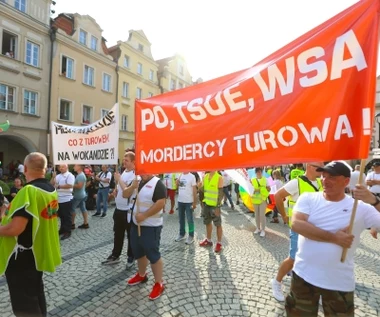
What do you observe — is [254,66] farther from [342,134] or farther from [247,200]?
[247,200]

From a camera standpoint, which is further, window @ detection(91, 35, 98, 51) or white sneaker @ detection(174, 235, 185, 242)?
window @ detection(91, 35, 98, 51)

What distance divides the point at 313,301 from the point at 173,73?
32292 millimetres

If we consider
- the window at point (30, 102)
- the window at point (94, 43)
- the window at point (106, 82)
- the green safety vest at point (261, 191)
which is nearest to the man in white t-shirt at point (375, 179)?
the green safety vest at point (261, 191)

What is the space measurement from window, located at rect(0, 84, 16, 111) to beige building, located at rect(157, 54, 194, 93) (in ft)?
52.5

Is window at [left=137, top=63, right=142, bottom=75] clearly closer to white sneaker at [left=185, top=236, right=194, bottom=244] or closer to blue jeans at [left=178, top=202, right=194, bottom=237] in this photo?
blue jeans at [left=178, top=202, right=194, bottom=237]


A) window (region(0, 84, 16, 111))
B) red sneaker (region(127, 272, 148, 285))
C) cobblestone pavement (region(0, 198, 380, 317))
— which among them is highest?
window (region(0, 84, 16, 111))

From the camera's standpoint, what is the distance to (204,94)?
8.76 feet

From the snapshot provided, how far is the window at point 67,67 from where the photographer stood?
1958 centimetres

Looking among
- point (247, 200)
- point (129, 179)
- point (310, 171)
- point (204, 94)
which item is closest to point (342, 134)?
point (204, 94)

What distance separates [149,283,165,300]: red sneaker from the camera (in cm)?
340

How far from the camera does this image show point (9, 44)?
671 inches

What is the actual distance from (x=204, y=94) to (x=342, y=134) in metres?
1.28

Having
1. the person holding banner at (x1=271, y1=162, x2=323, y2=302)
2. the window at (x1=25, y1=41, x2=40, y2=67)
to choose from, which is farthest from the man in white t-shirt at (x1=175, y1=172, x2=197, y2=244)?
the window at (x1=25, y1=41, x2=40, y2=67)

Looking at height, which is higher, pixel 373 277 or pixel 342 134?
pixel 342 134
